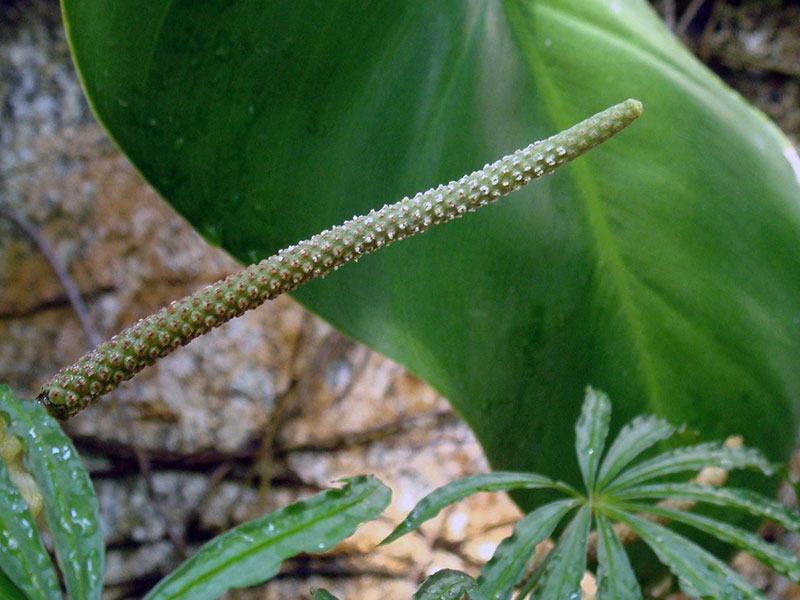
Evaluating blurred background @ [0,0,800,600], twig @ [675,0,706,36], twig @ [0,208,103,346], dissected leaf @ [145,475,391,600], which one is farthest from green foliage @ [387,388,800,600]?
twig @ [675,0,706,36]

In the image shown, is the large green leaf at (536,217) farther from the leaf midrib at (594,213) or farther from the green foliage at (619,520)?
the green foliage at (619,520)

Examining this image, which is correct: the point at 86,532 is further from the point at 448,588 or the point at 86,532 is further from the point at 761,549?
the point at 761,549

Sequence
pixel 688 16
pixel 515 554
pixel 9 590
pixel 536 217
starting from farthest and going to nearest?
pixel 688 16 < pixel 536 217 < pixel 515 554 < pixel 9 590

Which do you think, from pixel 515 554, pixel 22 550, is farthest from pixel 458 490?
pixel 22 550

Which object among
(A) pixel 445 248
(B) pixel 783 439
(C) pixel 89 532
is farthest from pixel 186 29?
(B) pixel 783 439

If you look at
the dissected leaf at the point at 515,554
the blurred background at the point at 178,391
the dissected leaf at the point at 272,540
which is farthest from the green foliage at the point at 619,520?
the blurred background at the point at 178,391

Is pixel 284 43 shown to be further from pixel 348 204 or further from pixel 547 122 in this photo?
pixel 547 122
